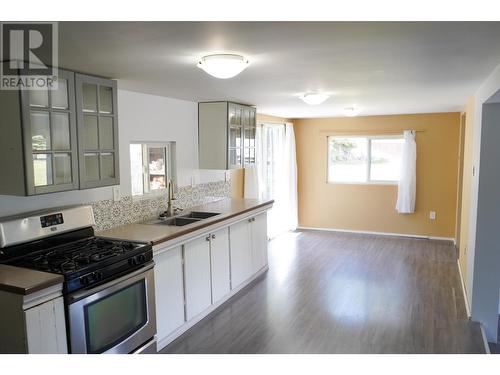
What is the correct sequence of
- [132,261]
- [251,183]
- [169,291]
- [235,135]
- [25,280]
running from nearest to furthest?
[25,280] < [132,261] < [169,291] < [235,135] < [251,183]

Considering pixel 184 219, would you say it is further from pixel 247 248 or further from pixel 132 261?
pixel 132 261

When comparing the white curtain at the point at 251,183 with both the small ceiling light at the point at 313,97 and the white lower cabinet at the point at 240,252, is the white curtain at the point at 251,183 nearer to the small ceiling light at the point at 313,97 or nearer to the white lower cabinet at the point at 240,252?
the white lower cabinet at the point at 240,252

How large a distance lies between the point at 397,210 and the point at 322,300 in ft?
10.8

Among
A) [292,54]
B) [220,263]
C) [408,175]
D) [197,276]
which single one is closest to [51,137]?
[292,54]

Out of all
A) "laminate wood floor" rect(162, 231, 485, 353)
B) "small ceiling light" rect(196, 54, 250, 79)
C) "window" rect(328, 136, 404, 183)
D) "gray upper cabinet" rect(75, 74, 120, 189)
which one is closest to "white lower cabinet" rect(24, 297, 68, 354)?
"gray upper cabinet" rect(75, 74, 120, 189)

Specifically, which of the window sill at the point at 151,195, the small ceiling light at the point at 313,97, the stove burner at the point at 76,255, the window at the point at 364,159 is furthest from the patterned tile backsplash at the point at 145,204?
the window at the point at 364,159

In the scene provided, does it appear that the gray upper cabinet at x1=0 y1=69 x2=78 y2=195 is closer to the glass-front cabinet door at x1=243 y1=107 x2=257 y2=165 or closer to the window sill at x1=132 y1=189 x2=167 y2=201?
the window sill at x1=132 y1=189 x2=167 y2=201

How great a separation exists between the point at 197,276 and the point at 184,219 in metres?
0.66

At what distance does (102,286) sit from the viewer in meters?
2.36

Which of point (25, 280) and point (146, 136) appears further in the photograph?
point (146, 136)

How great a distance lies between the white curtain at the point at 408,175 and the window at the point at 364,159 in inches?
9.1

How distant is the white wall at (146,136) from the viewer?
9.00 ft

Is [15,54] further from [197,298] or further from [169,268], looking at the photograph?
[197,298]
